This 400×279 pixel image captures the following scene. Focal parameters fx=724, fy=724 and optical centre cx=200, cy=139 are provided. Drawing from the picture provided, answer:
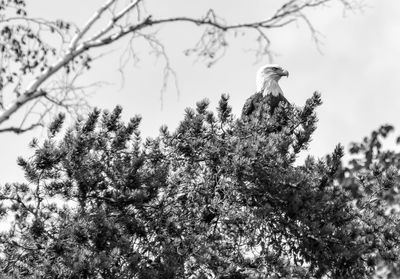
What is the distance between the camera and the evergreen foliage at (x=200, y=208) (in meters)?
7.88

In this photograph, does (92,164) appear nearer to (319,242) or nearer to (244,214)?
(244,214)

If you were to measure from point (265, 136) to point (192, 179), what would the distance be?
41.1 inches

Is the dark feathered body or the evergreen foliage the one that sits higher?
the dark feathered body

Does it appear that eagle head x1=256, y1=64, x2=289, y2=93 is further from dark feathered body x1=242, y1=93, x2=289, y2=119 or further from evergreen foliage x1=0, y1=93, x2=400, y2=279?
evergreen foliage x1=0, y1=93, x2=400, y2=279

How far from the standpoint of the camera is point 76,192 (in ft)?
28.6

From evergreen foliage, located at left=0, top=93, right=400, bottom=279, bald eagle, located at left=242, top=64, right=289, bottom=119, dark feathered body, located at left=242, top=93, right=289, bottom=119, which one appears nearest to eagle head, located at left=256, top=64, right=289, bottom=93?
bald eagle, located at left=242, top=64, right=289, bottom=119

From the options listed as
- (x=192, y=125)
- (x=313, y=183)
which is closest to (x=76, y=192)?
(x=192, y=125)

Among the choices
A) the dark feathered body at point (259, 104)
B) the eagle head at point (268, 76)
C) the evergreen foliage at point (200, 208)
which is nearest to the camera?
the evergreen foliage at point (200, 208)

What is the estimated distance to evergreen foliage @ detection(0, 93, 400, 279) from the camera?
25.8 feet

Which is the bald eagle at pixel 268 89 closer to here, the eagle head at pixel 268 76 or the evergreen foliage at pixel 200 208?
the eagle head at pixel 268 76

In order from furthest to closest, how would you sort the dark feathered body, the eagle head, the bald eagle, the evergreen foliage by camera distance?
the eagle head → the bald eagle → the dark feathered body → the evergreen foliage

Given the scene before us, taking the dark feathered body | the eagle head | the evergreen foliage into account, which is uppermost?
the eagle head

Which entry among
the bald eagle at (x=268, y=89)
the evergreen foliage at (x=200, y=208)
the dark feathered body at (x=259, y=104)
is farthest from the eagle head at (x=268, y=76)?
the evergreen foliage at (x=200, y=208)

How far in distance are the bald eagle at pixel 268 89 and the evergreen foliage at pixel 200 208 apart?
2.41 meters
